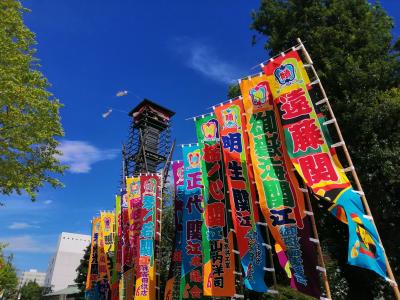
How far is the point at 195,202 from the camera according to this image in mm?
14031

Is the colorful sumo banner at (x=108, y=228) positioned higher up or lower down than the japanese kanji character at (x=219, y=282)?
higher up

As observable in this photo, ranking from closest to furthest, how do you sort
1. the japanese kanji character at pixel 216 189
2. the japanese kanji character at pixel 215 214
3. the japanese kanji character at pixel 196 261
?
the japanese kanji character at pixel 215 214 → the japanese kanji character at pixel 216 189 → the japanese kanji character at pixel 196 261

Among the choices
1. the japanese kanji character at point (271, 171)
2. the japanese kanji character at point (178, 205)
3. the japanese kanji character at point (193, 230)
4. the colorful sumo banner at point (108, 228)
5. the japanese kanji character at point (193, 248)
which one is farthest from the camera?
the colorful sumo banner at point (108, 228)

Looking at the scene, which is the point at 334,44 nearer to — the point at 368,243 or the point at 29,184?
the point at 368,243

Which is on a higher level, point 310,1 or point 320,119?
point 310,1

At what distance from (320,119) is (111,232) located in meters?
17.8

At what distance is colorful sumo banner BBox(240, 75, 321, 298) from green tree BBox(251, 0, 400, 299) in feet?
18.7

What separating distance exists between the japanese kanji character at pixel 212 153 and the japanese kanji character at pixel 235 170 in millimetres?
1280

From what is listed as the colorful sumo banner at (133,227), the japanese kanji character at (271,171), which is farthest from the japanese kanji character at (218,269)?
the colorful sumo banner at (133,227)

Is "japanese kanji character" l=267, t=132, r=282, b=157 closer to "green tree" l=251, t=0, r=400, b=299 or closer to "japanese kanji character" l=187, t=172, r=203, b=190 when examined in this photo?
"japanese kanji character" l=187, t=172, r=203, b=190

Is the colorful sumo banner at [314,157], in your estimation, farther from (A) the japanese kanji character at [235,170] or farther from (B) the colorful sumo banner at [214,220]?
(B) the colorful sumo banner at [214,220]

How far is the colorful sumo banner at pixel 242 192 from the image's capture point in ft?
32.7

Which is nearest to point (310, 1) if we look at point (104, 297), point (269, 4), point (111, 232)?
point (269, 4)

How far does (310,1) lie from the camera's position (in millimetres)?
17953
